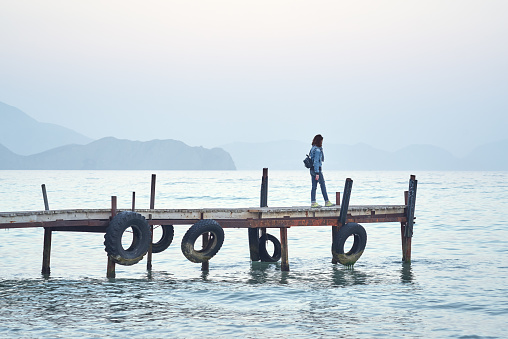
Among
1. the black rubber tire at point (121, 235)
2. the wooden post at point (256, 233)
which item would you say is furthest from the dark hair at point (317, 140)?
the black rubber tire at point (121, 235)

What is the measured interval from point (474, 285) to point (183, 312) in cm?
Answer: 880

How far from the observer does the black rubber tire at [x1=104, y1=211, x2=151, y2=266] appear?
17672 mm

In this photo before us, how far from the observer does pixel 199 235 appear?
18.7 meters

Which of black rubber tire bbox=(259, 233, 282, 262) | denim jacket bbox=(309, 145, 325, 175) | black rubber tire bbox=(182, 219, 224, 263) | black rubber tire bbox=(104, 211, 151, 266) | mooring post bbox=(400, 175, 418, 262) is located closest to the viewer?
black rubber tire bbox=(104, 211, 151, 266)

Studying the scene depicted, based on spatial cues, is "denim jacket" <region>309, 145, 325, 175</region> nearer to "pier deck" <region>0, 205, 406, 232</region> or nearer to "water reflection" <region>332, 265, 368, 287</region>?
"pier deck" <region>0, 205, 406, 232</region>

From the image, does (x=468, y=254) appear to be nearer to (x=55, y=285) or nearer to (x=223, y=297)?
(x=223, y=297)

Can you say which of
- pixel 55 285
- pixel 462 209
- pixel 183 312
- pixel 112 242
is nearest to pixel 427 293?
pixel 183 312

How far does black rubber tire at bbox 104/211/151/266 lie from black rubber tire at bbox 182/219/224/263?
1069 millimetres

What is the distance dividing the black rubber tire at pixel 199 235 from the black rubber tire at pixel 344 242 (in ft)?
12.3

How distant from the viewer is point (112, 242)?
58.0 ft

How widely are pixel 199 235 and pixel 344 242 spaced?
15.0 ft

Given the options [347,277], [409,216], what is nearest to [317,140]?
[347,277]

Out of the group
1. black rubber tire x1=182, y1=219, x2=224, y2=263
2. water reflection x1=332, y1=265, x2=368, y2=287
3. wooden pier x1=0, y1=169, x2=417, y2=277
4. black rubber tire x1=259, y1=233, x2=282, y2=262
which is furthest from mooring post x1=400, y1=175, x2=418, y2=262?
black rubber tire x1=182, y1=219, x2=224, y2=263

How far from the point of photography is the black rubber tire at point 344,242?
20500 millimetres
